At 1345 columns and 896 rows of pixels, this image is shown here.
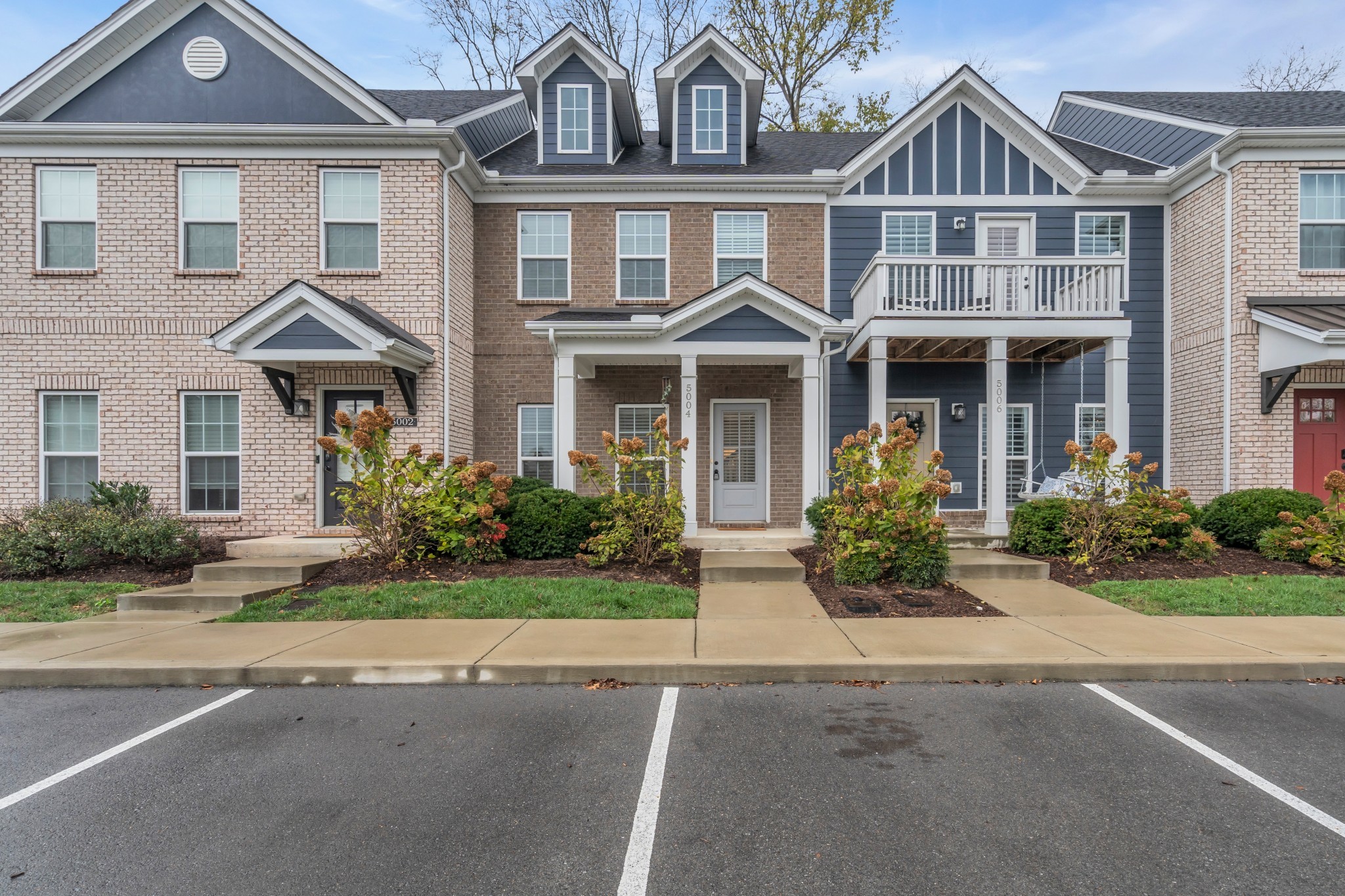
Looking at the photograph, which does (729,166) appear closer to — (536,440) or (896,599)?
(536,440)


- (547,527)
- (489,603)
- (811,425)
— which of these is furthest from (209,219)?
(811,425)

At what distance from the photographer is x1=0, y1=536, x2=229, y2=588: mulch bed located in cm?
763

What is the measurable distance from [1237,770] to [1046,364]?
952 centimetres

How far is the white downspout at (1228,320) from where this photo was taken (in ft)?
32.2

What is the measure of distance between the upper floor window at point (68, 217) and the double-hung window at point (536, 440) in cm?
694

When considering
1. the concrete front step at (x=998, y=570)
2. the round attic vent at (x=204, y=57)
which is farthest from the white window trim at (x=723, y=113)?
the concrete front step at (x=998, y=570)

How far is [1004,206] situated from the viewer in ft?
37.0

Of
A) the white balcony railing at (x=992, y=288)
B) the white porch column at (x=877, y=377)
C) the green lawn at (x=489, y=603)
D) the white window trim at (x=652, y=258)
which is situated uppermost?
the white window trim at (x=652, y=258)

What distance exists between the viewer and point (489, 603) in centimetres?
626

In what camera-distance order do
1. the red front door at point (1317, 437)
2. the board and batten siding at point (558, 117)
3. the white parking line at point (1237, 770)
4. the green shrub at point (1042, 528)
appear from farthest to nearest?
the board and batten siding at point (558, 117) → the red front door at point (1317, 437) → the green shrub at point (1042, 528) → the white parking line at point (1237, 770)

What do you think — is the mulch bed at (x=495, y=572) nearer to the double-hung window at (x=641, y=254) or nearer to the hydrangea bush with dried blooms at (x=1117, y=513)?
the hydrangea bush with dried blooms at (x=1117, y=513)

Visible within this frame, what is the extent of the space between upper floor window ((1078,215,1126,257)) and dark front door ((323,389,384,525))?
41.2 ft

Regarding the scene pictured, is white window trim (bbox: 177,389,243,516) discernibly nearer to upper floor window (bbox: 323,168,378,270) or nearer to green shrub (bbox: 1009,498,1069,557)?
upper floor window (bbox: 323,168,378,270)

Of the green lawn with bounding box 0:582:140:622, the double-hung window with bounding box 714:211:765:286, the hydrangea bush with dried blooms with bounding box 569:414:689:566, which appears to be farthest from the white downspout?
the green lawn with bounding box 0:582:140:622
